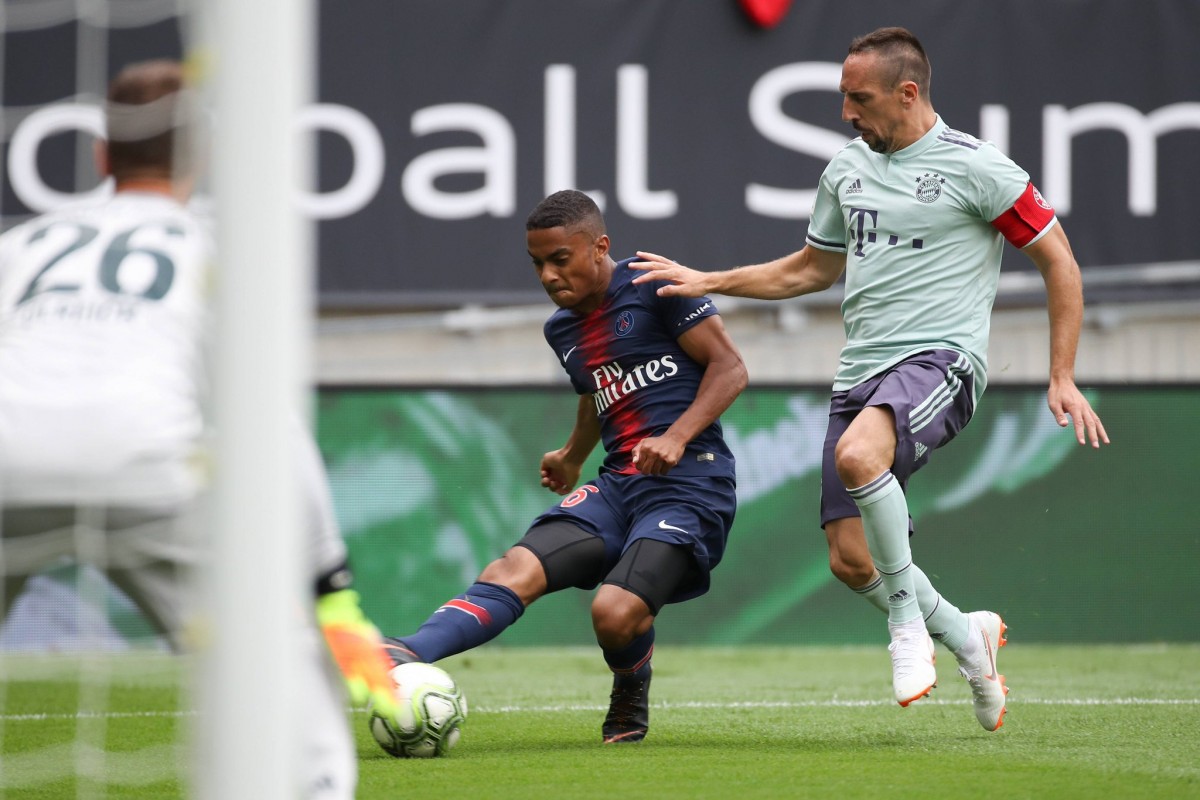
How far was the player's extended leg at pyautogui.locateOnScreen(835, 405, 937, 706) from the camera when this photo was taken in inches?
165

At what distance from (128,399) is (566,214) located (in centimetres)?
195

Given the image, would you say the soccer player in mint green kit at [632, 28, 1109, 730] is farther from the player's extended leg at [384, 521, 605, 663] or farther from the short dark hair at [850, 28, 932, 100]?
the player's extended leg at [384, 521, 605, 663]

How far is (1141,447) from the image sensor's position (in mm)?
8148

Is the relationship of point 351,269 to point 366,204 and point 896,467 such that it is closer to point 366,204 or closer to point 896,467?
point 366,204

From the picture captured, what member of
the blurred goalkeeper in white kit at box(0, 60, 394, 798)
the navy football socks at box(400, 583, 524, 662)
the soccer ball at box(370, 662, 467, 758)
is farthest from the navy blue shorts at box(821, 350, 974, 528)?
the blurred goalkeeper in white kit at box(0, 60, 394, 798)

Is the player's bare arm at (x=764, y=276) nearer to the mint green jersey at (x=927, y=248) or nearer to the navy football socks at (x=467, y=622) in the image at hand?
the mint green jersey at (x=927, y=248)

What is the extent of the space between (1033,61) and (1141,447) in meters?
3.06

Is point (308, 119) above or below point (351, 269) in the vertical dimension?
above

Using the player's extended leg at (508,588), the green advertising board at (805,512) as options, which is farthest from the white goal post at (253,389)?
the green advertising board at (805,512)

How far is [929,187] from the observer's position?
4.48 meters

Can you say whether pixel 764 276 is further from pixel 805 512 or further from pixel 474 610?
pixel 805 512

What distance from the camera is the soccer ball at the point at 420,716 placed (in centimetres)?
396

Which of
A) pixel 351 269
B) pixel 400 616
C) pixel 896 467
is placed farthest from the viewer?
pixel 351 269

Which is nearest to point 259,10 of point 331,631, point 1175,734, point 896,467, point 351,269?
point 331,631
